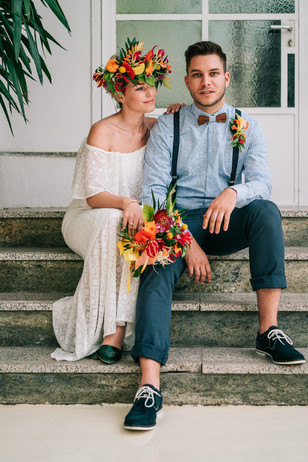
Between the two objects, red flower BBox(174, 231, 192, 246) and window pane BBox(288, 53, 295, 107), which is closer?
red flower BBox(174, 231, 192, 246)

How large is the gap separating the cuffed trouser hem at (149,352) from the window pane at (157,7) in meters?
2.46

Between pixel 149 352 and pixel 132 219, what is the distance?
20.3 inches

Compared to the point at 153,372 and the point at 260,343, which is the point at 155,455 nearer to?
the point at 153,372

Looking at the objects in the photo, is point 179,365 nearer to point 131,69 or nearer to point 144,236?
point 144,236

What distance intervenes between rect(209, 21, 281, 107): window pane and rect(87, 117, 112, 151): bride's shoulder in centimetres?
147

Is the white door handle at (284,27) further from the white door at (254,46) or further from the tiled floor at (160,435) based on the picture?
the tiled floor at (160,435)

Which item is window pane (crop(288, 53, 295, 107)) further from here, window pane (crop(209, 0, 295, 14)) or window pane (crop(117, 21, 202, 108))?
window pane (crop(117, 21, 202, 108))

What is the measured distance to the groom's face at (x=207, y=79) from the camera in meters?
2.43

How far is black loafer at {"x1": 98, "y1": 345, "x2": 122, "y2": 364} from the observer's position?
7.17ft

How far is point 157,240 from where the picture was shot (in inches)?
82.7

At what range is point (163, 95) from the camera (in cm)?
378

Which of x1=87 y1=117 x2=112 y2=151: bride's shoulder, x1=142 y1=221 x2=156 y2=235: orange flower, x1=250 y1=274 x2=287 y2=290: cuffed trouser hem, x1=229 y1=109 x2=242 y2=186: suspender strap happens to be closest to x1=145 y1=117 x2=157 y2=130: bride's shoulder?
x1=87 y1=117 x2=112 y2=151: bride's shoulder

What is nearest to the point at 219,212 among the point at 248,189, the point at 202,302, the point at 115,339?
the point at 248,189

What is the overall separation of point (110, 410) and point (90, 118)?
6.93ft
